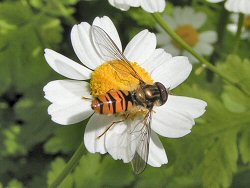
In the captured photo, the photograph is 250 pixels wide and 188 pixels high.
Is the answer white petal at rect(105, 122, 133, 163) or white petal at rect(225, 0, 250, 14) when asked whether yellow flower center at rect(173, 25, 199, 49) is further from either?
white petal at rect(105, 122, 133, 163)

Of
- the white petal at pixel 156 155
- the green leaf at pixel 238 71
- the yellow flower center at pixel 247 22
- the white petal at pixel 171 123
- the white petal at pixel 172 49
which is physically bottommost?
the white petal at pixel 172 49

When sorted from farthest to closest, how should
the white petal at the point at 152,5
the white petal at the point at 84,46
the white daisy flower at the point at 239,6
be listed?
the white daisy flower at the point at 239,6, the white petal at the point at 152,5, the white petal at the point at 84,46

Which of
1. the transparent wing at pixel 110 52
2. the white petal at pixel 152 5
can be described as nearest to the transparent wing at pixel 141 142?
the transparent wing at pixel 110 52

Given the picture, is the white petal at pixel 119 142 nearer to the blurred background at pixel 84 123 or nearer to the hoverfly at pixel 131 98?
the hoverfly at pixel 131 98

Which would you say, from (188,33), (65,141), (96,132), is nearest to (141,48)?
(96,132)

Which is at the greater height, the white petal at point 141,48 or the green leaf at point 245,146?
the white petal at point 141,48

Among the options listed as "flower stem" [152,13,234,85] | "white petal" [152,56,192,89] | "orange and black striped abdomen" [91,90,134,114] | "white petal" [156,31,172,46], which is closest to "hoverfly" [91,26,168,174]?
"orange and black striped abdomen" [91,90,134,114]

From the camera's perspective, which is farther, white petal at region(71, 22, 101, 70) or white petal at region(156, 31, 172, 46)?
white petal at region(156, 31, 172, 46)
